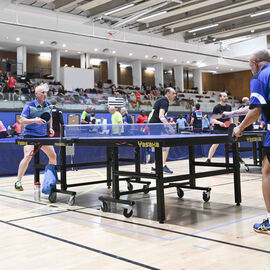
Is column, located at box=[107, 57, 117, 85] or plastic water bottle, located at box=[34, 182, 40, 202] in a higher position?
column, located at box=[107, 57, 117, 85]

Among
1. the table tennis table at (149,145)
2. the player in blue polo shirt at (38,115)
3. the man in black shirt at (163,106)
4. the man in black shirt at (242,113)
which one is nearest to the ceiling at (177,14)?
the man in black shirt at (242,113)

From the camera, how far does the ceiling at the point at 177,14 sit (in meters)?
19.0

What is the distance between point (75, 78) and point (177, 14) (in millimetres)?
8322

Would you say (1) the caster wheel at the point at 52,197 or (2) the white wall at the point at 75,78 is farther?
(2) the white wall at the point at 75,78

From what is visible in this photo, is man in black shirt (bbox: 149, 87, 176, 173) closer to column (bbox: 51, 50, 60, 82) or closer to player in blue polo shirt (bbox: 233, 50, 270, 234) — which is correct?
player in blue polo shirt (bbox: 233, 50, 270, 234)

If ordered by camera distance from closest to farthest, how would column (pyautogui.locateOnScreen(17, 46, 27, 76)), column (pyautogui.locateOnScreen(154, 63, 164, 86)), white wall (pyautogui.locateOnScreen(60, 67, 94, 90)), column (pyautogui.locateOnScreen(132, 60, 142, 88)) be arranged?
column (pyautogui.locateOnScreen(17, 46, 27, 76)) < white wall (pyautogui.locateOnScreen(60, 67, 94, 90)) < column (pyautogui.locateOnScreen(132, 60, 142, 88)) < column (pyautogui.locateOnScreen(154, 63, 164, 86))

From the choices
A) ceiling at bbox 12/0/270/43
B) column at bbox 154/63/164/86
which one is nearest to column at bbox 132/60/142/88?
column at bbox 154/63/164/86

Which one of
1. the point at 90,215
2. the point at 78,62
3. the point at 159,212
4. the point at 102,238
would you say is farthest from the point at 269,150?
the point at 78,62

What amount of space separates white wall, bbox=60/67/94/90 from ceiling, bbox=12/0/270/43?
13.4 feet

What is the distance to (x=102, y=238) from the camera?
10.4 ft

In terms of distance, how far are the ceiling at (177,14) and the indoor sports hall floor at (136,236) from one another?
15485 millimetres

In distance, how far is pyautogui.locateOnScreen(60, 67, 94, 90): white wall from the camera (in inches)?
986

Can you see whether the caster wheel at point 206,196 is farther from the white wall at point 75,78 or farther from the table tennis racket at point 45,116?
the white wall at point 75,78

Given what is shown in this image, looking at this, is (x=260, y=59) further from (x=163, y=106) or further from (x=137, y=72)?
(x=137, y=72)
